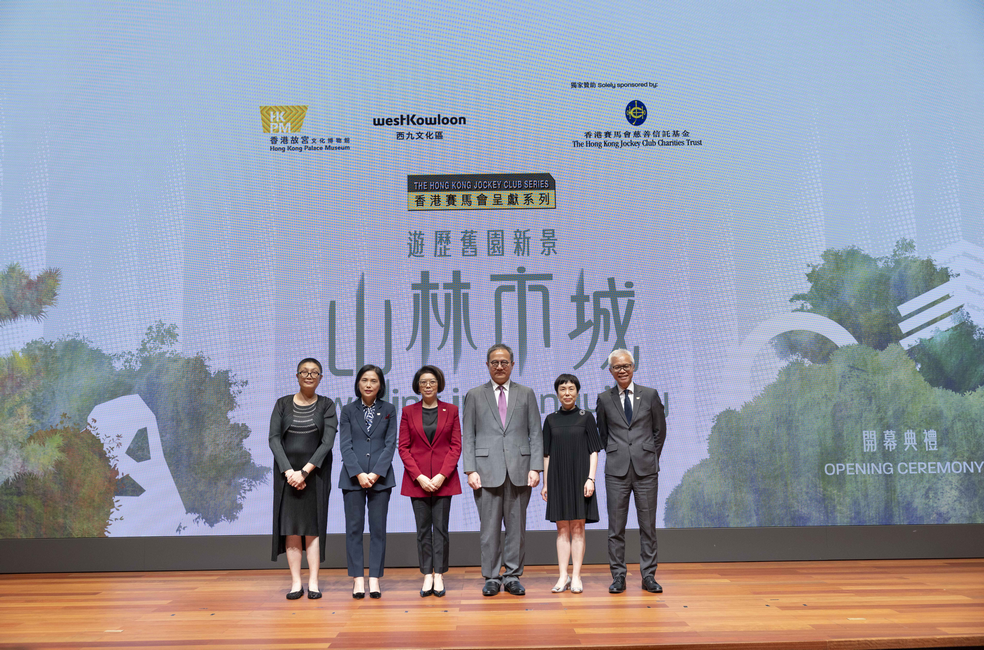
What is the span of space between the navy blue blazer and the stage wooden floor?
642 mm

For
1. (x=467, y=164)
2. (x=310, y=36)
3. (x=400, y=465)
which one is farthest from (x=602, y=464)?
(x=310, y=36)

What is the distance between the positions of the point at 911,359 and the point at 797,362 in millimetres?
821

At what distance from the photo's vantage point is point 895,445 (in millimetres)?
5133

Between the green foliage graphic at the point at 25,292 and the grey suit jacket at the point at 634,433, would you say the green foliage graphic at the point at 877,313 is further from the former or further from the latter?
the green foliage graphic at the point at 25,292

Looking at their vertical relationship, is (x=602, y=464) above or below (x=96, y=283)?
below

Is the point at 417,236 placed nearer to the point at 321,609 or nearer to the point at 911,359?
the point at 321,609

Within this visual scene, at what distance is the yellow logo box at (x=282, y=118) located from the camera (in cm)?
519

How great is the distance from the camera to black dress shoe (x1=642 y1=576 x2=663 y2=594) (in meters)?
4.00

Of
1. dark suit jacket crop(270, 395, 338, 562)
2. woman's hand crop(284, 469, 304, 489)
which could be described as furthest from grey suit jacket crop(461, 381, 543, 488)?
woman's hand crop(284, 469, 304, 489)

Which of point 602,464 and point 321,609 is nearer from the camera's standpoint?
point 321,609

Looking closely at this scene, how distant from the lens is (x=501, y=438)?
407 cm

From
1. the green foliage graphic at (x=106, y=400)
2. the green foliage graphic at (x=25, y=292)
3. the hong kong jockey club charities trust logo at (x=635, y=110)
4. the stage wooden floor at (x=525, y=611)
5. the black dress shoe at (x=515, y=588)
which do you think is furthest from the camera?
the hong kong jockey club charities trust logo at (x=635, y=110)

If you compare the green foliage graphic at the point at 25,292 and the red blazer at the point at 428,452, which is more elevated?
the green foliage graphic at the point at 25,292

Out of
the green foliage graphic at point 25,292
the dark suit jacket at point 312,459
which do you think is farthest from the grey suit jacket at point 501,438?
the green foliage graphic at point 25,292
